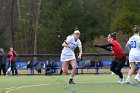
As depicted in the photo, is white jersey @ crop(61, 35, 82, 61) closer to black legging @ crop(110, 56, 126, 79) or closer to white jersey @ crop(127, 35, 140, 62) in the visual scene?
black legging @ crop(110, 56, 126, 79)

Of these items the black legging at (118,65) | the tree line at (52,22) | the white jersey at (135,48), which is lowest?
the black legging at (118,65)

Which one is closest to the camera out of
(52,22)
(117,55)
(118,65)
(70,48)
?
(118,65)

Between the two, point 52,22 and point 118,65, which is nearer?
point 118,65

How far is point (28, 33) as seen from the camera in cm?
6944

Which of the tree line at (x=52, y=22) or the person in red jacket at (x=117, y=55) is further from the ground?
the tree line at (x=52, y=22)

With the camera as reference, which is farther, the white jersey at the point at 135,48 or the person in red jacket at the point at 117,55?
the person in red jacket at the point at 117,55

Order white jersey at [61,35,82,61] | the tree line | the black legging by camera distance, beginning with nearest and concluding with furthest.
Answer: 1. the black legging
2. white jersey at [61,35,82,61]
3. the tree line

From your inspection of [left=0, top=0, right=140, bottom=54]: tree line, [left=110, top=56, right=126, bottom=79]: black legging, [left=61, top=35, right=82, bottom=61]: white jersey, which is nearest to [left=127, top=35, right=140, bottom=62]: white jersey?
[left=110, top=56, right=126, bottom=79]: black legging

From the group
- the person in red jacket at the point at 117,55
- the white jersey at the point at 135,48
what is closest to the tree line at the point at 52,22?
the person in red jacket at the point at 117,55

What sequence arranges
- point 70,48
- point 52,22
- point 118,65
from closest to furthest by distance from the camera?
point 118,65, point 70,48, point 52,22

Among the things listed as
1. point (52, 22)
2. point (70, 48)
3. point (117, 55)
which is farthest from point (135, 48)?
point (52, 22)

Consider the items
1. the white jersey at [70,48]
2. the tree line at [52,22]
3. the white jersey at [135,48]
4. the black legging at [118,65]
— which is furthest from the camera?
the tree line at [52,22]

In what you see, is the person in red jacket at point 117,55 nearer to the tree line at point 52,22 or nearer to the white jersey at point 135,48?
the white jersey at point 135,48

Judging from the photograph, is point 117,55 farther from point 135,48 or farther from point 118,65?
point 135,48
